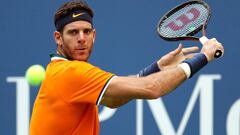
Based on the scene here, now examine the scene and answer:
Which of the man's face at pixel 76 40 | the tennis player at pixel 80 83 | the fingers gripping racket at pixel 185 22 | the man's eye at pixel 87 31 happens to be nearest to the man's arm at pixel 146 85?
the tennis player at pixel 80 83

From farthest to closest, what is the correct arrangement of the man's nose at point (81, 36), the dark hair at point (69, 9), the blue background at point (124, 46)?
the blue background at point (124, 46), the dark hair at point (69, 9), the man's nose at point (81, 36)

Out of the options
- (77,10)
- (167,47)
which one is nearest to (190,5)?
(77,10)

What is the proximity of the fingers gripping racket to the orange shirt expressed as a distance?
87 cm

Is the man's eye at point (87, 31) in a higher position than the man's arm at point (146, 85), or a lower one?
higher

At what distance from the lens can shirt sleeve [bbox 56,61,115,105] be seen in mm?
4844

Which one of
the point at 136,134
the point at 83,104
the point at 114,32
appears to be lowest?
the point at 136,134

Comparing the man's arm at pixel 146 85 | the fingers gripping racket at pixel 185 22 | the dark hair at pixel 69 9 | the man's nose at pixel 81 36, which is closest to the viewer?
the man's arm at pixel 146 85

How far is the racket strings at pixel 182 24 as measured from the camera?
18.2 feet

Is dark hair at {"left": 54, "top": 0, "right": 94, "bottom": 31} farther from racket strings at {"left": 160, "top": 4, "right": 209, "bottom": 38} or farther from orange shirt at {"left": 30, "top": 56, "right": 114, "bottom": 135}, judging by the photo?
racket strings at {"left": 160, "top": 4, "right": 209, "bottom": 38}

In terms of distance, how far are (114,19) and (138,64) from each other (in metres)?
0.54

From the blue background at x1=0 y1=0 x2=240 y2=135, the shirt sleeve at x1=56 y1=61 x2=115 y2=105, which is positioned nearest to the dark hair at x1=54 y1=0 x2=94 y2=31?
the shirt sleeve at x1=56 y1=61 x2=115 y2=105

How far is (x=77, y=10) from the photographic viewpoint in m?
5.24

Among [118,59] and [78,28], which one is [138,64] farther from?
[78,28]

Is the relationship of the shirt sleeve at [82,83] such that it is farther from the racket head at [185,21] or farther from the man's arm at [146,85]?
the racket head at [185,21]
